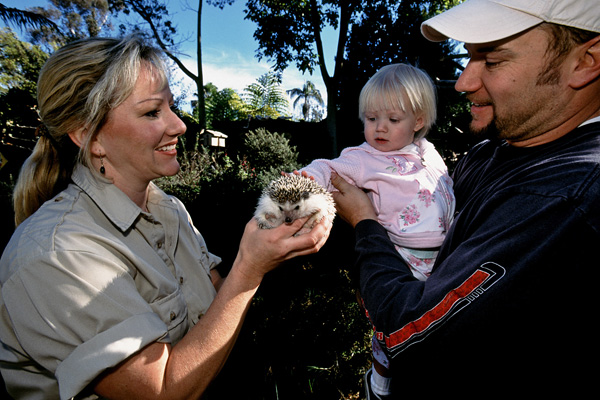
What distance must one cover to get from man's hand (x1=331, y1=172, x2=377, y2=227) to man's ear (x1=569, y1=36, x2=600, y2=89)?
1.36 m

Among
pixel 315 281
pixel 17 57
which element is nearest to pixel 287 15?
pixel 315 281

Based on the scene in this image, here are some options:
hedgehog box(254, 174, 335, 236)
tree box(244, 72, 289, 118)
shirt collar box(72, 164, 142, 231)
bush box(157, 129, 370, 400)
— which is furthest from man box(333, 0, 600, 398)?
tree box(244, 72, 289, 118)

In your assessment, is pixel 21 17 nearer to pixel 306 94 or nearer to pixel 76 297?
pixel 76 297

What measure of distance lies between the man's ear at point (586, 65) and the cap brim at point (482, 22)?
28 centimetres

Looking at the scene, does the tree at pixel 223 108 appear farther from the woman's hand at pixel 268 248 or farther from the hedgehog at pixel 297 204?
the woman's hand at pixel 268 248

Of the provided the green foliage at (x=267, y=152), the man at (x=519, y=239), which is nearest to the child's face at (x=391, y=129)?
the man at (x=519, y=239)

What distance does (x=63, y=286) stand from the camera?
141 cm

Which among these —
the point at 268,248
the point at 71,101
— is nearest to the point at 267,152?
the point at 71,101

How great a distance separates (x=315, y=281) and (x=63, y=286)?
3.74 meters

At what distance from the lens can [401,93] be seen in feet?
9.41

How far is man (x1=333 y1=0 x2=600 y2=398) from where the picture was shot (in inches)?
47.9

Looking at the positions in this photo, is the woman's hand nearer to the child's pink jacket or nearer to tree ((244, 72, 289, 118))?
the child's pink jacket

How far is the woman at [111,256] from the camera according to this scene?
141 cm

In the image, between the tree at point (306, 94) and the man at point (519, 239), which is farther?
the tree at point (306, 94)
